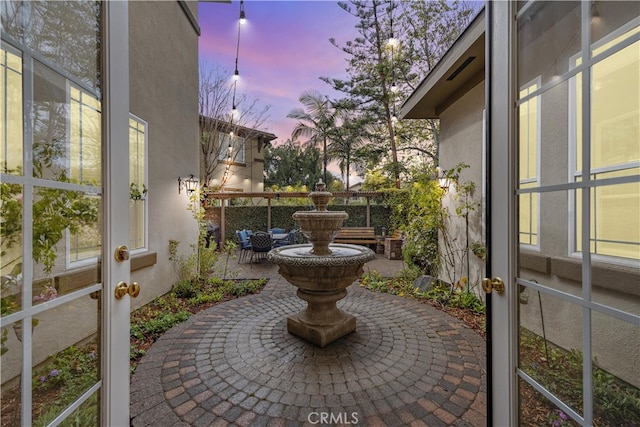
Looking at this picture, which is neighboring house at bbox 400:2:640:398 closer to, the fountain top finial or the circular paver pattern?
the circular paver pattern

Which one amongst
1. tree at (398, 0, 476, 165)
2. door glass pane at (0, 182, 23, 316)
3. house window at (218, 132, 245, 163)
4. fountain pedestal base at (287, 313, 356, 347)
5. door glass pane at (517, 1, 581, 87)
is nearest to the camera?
door glass pane at (0, 182, 23, 316)

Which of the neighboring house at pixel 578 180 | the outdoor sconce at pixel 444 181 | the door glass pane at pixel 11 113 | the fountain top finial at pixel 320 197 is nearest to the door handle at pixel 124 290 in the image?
the door glass pane at pixel 11 113

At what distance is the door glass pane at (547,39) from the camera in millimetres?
1064

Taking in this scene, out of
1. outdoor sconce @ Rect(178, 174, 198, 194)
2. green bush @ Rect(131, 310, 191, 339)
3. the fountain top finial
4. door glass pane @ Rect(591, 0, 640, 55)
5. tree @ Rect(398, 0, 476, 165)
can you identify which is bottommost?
Answer: green bush @ Rect(131, 310, 191, 339)

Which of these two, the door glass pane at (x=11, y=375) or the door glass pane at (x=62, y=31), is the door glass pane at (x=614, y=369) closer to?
the door glass pane at (x=11, y=375)

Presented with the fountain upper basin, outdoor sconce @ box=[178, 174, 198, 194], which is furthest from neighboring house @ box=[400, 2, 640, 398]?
outdoor sconce @ box=[178, 174, 198, 194]

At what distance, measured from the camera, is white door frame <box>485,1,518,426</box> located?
48.3 inches

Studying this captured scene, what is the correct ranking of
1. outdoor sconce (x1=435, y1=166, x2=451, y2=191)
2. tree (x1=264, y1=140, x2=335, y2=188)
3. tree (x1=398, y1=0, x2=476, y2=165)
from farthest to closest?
tree (x1=264, y1=140, x2=335, y2=188)
tree (x1=398, y1=0, x2=476, y2=165)
outdoor sconce (x1=435, y1=166, x2=451, y2=191)

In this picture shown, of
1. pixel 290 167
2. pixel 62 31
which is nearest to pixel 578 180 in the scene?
pixel 62 31

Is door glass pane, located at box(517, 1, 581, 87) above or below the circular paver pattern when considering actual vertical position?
above

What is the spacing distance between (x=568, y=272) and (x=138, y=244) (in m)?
5.00

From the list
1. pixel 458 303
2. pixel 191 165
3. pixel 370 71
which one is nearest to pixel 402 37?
pixel 370 71

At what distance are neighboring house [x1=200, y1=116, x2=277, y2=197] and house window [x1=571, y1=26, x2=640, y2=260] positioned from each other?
9505mm

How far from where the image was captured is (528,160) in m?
Result: 1.22
